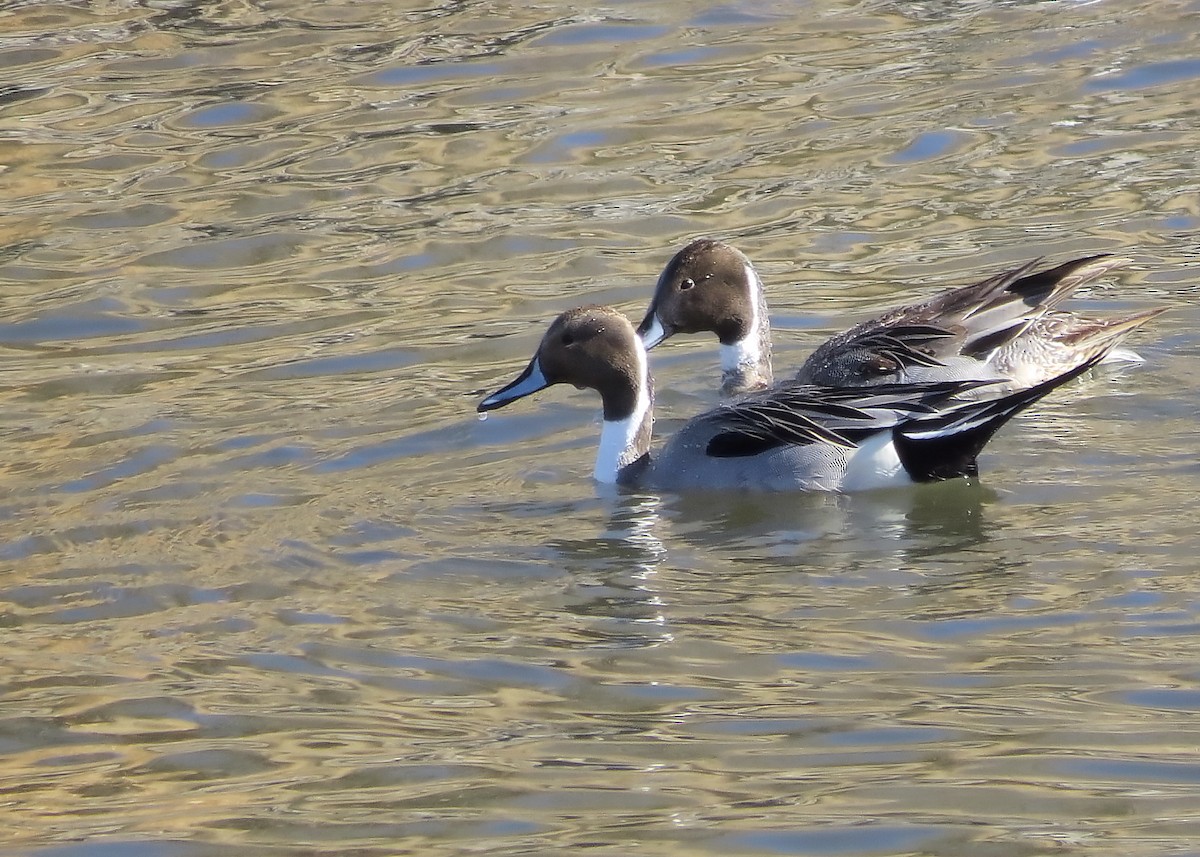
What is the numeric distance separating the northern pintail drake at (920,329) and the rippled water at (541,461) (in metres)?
0.25

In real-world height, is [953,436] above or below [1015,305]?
below

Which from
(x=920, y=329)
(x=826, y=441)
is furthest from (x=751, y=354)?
(x=826, y=441)

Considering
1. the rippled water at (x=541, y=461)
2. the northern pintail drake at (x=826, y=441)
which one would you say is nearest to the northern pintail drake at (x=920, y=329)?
the rippled water at (x=541, y=461)

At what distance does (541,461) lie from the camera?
714 cm

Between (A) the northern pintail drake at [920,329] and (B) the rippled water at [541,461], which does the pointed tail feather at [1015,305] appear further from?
(B) the rippled water at [541,461]

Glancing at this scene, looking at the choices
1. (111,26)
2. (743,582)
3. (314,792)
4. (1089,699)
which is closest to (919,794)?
(1089,699)

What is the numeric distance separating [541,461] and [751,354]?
1218 mm

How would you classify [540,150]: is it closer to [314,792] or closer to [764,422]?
[764,422]

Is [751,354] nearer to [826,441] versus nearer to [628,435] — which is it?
[628,435]

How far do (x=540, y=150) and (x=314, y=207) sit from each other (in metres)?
1.25

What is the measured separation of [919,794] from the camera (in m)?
4.09

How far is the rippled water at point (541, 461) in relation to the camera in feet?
14.1

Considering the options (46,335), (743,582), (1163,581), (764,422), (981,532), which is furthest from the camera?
(46,335)

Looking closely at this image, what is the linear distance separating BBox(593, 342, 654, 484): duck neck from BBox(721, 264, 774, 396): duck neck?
88 cm
